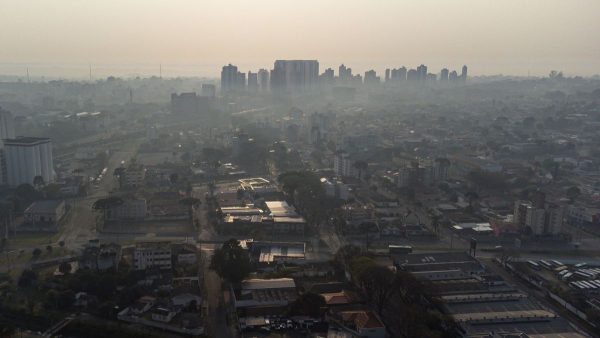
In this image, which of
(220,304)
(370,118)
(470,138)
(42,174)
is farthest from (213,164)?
(370,118)

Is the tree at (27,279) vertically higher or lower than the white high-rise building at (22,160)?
lower

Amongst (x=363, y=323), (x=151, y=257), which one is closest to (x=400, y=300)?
(x=363, y=323)

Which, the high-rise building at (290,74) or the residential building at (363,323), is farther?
the high-rise building at (290,74)

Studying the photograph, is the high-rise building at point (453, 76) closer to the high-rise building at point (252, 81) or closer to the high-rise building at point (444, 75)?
the high-rise building at point (444, 75)

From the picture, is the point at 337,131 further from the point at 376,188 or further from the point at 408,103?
the point at 408,103

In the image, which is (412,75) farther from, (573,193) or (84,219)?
(84,219)

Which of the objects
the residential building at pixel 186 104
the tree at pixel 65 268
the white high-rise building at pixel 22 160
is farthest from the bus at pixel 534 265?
the residential building at pixel 186 104

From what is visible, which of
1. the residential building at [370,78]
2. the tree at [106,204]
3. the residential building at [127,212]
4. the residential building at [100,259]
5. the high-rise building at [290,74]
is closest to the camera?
the residential building at [100,259]
